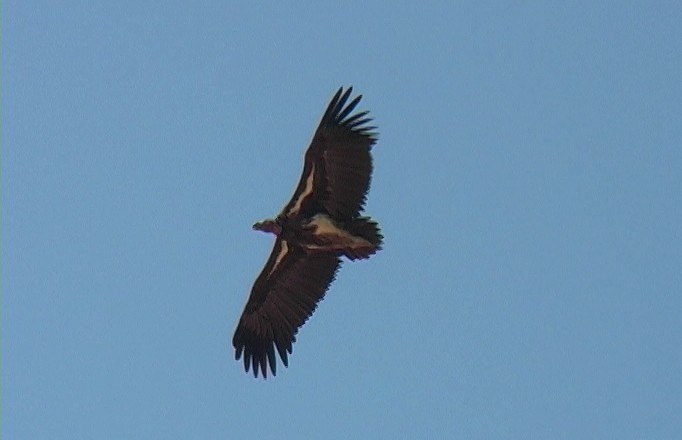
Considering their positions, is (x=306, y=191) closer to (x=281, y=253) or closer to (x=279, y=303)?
(x=281, y=253)

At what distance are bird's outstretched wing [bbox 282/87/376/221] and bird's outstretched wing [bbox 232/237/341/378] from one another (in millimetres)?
2267

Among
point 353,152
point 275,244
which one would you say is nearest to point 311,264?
point 275,244

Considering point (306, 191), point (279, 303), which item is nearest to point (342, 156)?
point (306, 191)

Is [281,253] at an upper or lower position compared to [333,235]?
upper

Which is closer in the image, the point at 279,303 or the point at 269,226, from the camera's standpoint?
the point at 269,226

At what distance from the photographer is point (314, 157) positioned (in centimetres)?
3541

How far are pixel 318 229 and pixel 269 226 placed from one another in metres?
1.17

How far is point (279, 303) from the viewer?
3788cm

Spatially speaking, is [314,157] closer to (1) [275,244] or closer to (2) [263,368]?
(1) [275,244]

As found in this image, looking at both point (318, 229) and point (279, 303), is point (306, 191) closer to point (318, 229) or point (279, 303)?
point (318, 229)

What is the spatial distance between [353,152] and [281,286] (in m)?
4.11

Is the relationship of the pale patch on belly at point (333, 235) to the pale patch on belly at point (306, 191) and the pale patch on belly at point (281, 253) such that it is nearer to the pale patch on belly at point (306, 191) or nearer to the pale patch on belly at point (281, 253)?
the pale patch on belly at point (306, 191)

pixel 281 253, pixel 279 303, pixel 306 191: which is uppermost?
pixel 306 191

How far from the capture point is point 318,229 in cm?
3559
